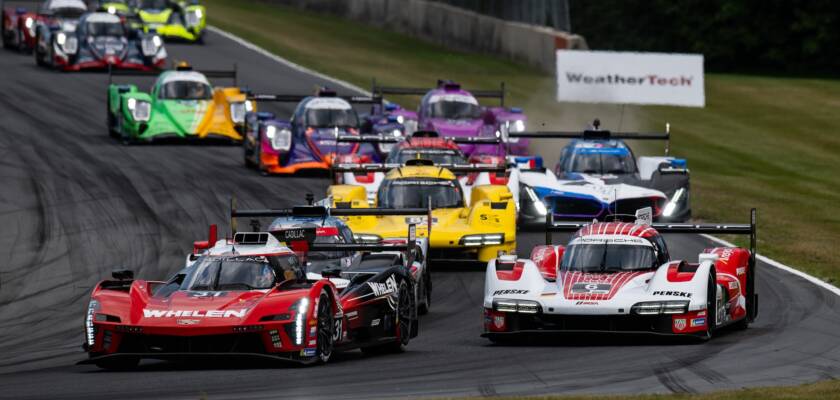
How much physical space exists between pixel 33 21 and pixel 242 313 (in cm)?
3829

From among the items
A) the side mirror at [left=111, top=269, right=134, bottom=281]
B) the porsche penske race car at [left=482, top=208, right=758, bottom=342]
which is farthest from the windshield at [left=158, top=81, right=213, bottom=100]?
the side mirror at [left=111, top=269, right=134, bottom=281]

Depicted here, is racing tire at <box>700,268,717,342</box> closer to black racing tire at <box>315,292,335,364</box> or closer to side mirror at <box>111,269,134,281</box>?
black racing tire at <box>315,292,335,364</box>

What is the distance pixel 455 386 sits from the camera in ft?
54.0

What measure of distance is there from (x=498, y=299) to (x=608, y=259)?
5.07 ft

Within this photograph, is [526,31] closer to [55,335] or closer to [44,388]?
[55,335]

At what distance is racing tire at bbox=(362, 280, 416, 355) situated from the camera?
19.5m

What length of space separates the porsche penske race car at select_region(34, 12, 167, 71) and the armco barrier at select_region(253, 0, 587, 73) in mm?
13500

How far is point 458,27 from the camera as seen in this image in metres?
62.9

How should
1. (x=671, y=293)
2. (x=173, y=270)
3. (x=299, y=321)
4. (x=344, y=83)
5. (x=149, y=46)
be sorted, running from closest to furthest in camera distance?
1. (x=299, y=321)
2. (x=671, y=293)
3. (x=173, y=270)
4. (x=149, y=46)
5. (x=344, y=83)

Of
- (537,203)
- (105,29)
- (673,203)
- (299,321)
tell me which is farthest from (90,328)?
(105,29)

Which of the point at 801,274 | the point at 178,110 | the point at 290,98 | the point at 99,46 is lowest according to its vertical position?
the point at 801,274

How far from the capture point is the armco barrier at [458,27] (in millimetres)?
57812

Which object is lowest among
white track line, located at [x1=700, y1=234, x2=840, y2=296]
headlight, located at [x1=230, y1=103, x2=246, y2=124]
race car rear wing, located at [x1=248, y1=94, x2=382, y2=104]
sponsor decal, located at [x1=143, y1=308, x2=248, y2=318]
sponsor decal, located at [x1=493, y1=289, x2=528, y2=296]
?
white track line, located at [x1=700, y1=234, x2=840, y2=296]

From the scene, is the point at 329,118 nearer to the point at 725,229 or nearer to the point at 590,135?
the point at 590,135
